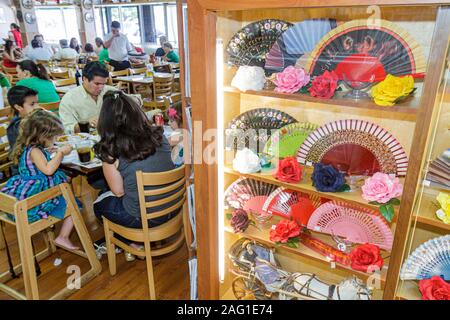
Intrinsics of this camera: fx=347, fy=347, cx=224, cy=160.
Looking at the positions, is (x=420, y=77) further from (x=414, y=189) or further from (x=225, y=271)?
(x=225, y=271)

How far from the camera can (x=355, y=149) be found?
1496 millimetres

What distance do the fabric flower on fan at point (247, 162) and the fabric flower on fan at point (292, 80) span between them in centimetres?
34

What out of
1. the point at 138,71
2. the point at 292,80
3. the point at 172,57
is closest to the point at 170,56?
the point at 172,57

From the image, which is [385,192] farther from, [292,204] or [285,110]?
[285,110]

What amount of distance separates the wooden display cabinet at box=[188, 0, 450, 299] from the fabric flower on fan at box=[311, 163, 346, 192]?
0.03m

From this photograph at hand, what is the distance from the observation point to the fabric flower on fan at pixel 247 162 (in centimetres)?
161

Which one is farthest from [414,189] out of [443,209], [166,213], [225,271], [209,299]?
[166,213]

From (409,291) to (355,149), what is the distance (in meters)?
0.61

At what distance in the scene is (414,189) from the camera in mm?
1199

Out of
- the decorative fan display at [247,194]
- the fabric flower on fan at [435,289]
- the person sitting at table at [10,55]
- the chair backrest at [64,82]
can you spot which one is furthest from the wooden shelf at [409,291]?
the person sitting at table at [10,55]

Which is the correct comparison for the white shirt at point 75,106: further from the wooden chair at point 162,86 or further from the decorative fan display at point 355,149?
the decorative fan display at point 355,149

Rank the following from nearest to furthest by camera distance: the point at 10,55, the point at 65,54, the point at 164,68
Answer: the point at 164,68
the point at 10,55
the point at 65,54

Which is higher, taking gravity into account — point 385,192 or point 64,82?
point 64,82
